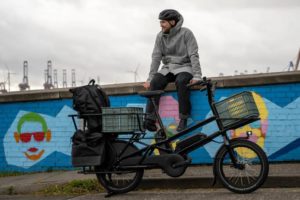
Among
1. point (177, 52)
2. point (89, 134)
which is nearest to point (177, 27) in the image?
point (177, 52)

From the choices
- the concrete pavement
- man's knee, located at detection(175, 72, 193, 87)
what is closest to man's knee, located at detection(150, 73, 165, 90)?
man's knee, located at detection(175, 72, 193, 87)

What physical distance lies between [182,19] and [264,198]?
9.79 feet

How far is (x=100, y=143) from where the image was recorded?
19.7ft

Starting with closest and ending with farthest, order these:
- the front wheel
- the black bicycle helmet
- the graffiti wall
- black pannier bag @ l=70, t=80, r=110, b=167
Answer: the front wheel, black pannier bag @ l=70, t=80, r=110, b=167, the black bicycle helmet, the graffiti wall

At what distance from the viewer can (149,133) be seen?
308 inches

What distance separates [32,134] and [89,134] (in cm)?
313

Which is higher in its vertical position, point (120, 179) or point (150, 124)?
point (150, 124)

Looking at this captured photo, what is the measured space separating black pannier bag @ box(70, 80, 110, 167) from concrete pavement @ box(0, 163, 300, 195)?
0.85 m

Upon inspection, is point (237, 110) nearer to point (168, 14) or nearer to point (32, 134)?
point (168, 14)

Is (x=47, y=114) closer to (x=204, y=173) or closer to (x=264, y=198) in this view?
(x=204, y=173)

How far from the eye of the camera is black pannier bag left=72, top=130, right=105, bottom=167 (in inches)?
235

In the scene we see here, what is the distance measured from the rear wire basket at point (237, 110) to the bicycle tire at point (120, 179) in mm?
1155

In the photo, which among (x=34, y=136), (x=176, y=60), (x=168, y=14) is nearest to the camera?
(x=168, y=14)

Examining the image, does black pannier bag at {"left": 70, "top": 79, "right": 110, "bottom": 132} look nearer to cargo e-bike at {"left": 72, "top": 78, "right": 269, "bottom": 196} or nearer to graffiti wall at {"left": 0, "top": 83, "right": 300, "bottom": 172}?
cargo e-bike at {"left": 72, "top": 78, "right": 269, "bottom": 196}
